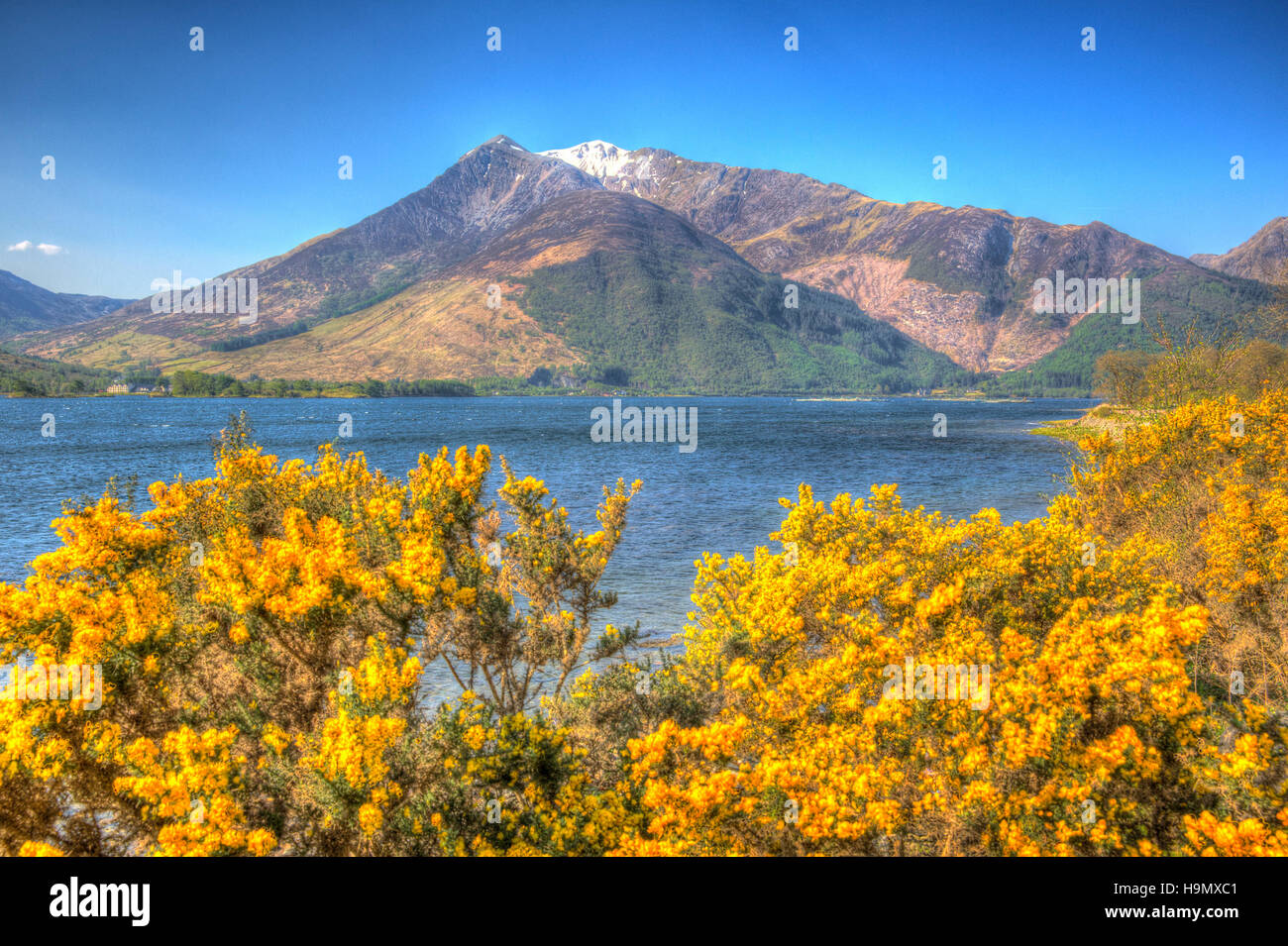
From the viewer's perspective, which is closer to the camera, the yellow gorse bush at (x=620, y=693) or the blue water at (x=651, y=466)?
the yellow gorse bush at (x=620, y=693)

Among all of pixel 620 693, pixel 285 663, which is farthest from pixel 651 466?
pixel 285 663

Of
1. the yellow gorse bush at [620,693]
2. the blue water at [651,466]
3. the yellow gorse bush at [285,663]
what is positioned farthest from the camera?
the blue water at [651,466]

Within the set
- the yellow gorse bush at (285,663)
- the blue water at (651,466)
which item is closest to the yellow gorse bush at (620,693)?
the yellow gorse bush at (285,663)

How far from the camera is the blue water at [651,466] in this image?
116 ft

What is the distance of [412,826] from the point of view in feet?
→ 26.6

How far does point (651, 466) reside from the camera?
75500 mm

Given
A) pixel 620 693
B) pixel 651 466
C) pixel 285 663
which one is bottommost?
pixel 620 693

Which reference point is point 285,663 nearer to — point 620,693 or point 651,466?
point 620,693

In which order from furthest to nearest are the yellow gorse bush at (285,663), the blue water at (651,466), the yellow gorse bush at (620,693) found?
the blue water at (651,466), the yellow gorse bush at (620,693), the yellow gorse bush at (285,663)

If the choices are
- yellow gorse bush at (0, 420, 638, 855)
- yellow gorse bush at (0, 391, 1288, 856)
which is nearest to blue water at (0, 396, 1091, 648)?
yellow gorse bush at (0, 420, 638, 855)

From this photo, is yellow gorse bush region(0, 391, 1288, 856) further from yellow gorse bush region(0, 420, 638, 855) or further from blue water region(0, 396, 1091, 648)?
blue water region(0, 396, 1091, 648)

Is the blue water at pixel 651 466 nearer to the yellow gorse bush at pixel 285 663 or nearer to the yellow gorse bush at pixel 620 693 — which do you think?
the yellow gorse bush at pixel 285 663

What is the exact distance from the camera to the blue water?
35469mm
